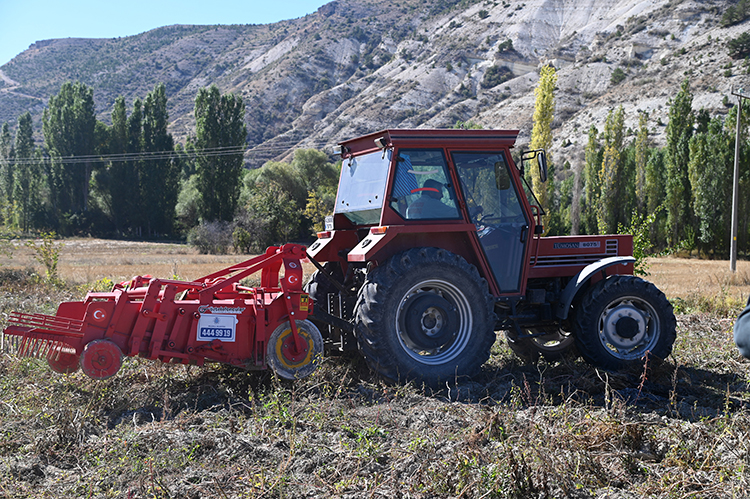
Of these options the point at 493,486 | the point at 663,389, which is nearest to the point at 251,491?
the point at 493,486

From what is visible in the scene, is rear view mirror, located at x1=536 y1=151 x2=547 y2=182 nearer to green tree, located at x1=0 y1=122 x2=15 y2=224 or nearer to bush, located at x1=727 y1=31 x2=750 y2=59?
green tree, located at x1=0 y1=122 x2=15 y2=224

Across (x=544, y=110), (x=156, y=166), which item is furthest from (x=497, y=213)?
(x=156, y=166)

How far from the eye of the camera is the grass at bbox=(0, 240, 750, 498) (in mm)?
3400

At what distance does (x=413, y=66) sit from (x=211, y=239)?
7959 cm

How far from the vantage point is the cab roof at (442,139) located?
5504 millimetres

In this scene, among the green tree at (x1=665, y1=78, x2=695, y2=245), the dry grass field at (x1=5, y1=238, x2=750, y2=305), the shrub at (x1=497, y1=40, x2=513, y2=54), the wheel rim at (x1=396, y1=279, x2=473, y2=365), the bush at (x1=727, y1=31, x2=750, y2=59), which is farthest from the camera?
the shrub at (x1=497, y1=40, x2=513, y2=54)

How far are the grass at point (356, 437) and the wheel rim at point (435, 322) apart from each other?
389mm

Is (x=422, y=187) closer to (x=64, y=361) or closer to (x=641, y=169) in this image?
(x=64, y=361)

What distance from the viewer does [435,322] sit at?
547cm

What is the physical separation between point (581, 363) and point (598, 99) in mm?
72809

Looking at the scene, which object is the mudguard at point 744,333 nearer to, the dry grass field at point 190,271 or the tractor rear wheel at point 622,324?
the tractor rear wheel at point 622,324

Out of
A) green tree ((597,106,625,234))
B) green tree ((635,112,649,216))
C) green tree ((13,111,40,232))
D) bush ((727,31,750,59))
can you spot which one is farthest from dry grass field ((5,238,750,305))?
bush ((727,31,750,59))

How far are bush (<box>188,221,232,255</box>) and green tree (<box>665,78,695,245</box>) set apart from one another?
90.0 ft

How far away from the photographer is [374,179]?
5.83 m
